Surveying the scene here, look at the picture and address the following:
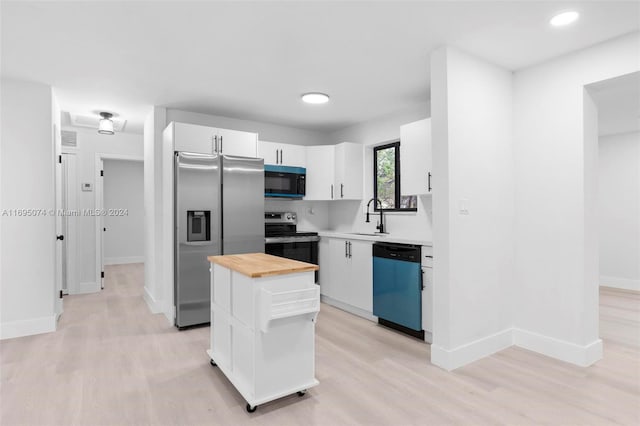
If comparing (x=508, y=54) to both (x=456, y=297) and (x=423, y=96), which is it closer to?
(x=423, y=96)

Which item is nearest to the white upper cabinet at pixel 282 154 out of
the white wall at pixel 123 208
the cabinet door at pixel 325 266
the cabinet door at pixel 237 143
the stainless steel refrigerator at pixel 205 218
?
the cabinet door at pixel 237 143

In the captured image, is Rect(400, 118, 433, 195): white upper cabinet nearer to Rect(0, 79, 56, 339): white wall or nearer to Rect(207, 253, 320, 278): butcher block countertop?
Rect(207, 253, 320, 278): butcher block countertop

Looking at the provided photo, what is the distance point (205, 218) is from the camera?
12.6ft

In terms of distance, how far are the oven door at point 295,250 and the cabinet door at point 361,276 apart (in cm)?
71

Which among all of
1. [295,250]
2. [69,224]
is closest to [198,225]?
[295,250]

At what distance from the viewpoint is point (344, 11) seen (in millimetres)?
2250

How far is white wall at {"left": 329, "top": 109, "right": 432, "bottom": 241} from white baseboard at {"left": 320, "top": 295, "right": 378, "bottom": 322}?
1025 millimetres

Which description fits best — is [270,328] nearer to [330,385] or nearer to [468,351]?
[330,385]

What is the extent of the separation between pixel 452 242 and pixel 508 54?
1.61m

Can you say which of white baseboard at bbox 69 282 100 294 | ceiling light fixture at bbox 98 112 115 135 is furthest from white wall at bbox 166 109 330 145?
white baseboard at bbox 69 282 100 294

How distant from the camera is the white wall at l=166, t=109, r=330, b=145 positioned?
4445 mm

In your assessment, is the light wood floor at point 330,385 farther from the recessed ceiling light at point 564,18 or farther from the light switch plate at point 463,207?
the recessed ceiling light at point 564,18

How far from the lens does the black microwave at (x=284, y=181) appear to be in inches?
186

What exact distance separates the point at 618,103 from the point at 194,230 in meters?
5.00
